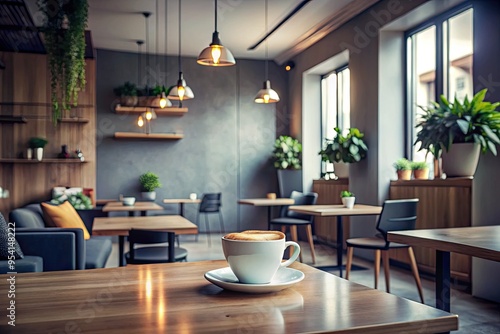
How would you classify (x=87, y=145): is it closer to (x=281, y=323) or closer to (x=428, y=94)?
(x=428, y=94)

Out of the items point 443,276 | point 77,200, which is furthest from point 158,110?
point 443,276

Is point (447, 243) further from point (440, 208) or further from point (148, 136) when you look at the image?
point (148, 136)

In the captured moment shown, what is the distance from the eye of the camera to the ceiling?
6168 mm

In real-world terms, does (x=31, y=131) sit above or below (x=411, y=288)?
above

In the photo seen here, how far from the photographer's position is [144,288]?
99 cm

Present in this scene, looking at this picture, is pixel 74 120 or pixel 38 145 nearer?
pixel 38 145

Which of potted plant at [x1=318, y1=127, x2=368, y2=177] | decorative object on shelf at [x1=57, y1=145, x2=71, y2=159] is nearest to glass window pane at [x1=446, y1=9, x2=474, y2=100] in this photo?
potted plant at [x1=318, y1=127, x2=368, y2=177]

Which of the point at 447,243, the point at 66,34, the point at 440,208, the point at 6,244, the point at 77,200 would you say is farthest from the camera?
the point at 77,200

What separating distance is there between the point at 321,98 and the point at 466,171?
14.0ft

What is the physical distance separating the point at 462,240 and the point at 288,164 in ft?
21.5

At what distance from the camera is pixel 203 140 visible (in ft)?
28.7

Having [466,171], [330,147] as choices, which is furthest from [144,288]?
[330,147]

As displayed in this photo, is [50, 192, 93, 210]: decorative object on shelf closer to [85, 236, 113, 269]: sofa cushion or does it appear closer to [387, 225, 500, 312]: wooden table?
[85, 236, 113, 269]: sofa cushion

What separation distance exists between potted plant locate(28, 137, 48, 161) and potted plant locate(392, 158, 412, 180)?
5045 mm
